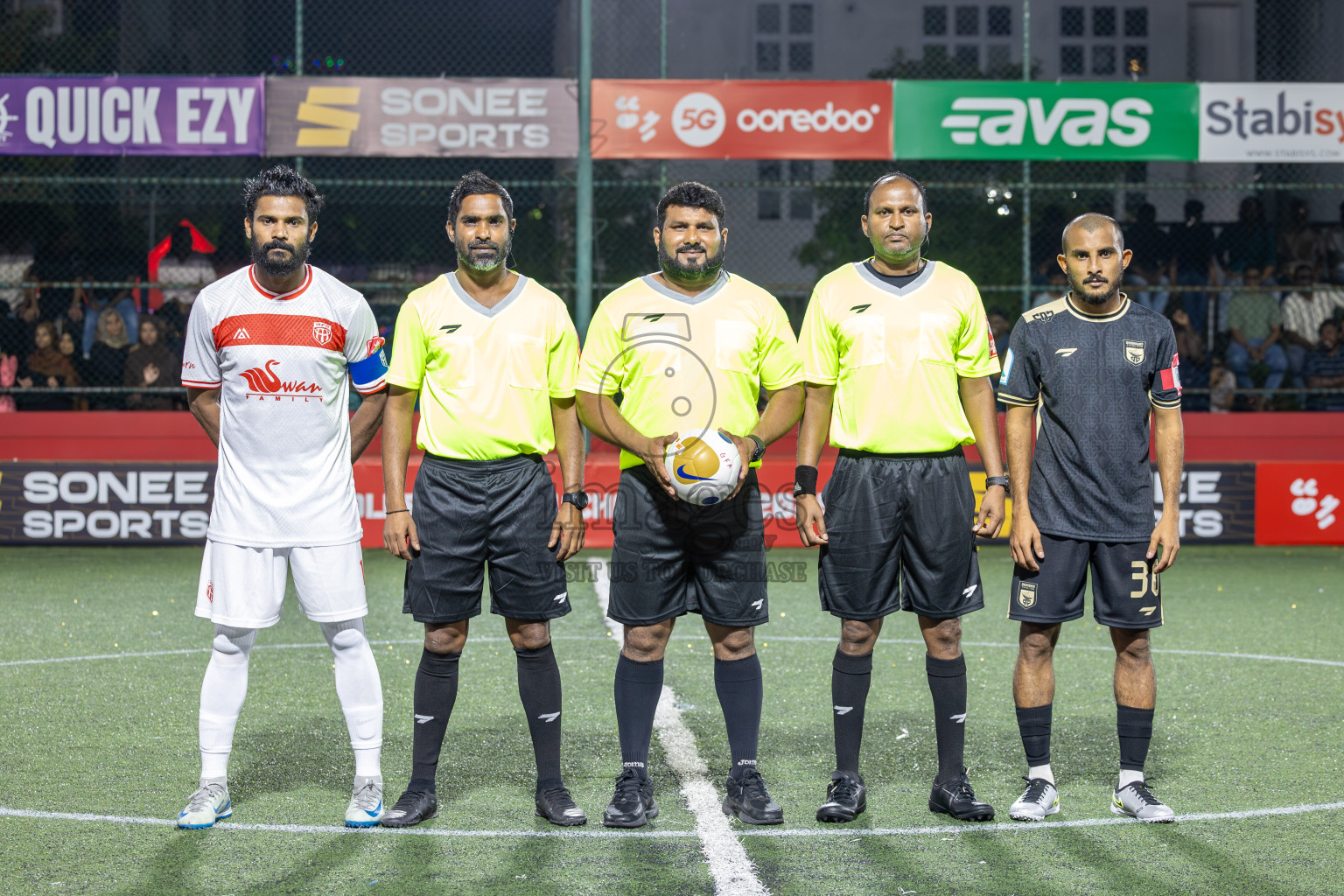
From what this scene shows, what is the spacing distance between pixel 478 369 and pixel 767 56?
20.2 m

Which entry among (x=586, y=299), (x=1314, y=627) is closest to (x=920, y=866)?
(x=1314, y=627)

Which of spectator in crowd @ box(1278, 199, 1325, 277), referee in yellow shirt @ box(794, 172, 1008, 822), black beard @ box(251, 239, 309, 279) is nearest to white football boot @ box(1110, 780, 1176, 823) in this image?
referee in yellow shirt @ box(794, 172, 1008, 822)

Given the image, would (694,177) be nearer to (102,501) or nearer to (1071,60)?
(102,501)

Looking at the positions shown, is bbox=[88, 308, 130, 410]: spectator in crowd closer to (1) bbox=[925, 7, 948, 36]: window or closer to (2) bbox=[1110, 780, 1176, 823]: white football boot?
(2) bbox=[1110, 780, 1176, 823]: white football boot

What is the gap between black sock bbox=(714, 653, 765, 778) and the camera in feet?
15.4

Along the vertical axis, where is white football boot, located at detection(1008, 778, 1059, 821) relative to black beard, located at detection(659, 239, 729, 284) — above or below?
below

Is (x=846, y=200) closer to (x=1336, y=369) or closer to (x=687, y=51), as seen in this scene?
(x=687, y=51)

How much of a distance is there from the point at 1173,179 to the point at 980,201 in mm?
3073

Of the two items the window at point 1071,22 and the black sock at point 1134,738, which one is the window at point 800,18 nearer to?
the window at point 1071,22

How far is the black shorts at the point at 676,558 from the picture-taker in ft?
15.2

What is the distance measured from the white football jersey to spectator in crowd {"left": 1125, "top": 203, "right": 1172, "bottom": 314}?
12449mm

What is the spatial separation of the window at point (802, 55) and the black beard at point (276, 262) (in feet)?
66.0

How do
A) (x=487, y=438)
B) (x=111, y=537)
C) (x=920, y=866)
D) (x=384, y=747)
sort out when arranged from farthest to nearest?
(x=111, y=537) < (x=384, y=747) < (x=487, y=438) < (x=920, y=866)

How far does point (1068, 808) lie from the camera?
4.81 m
